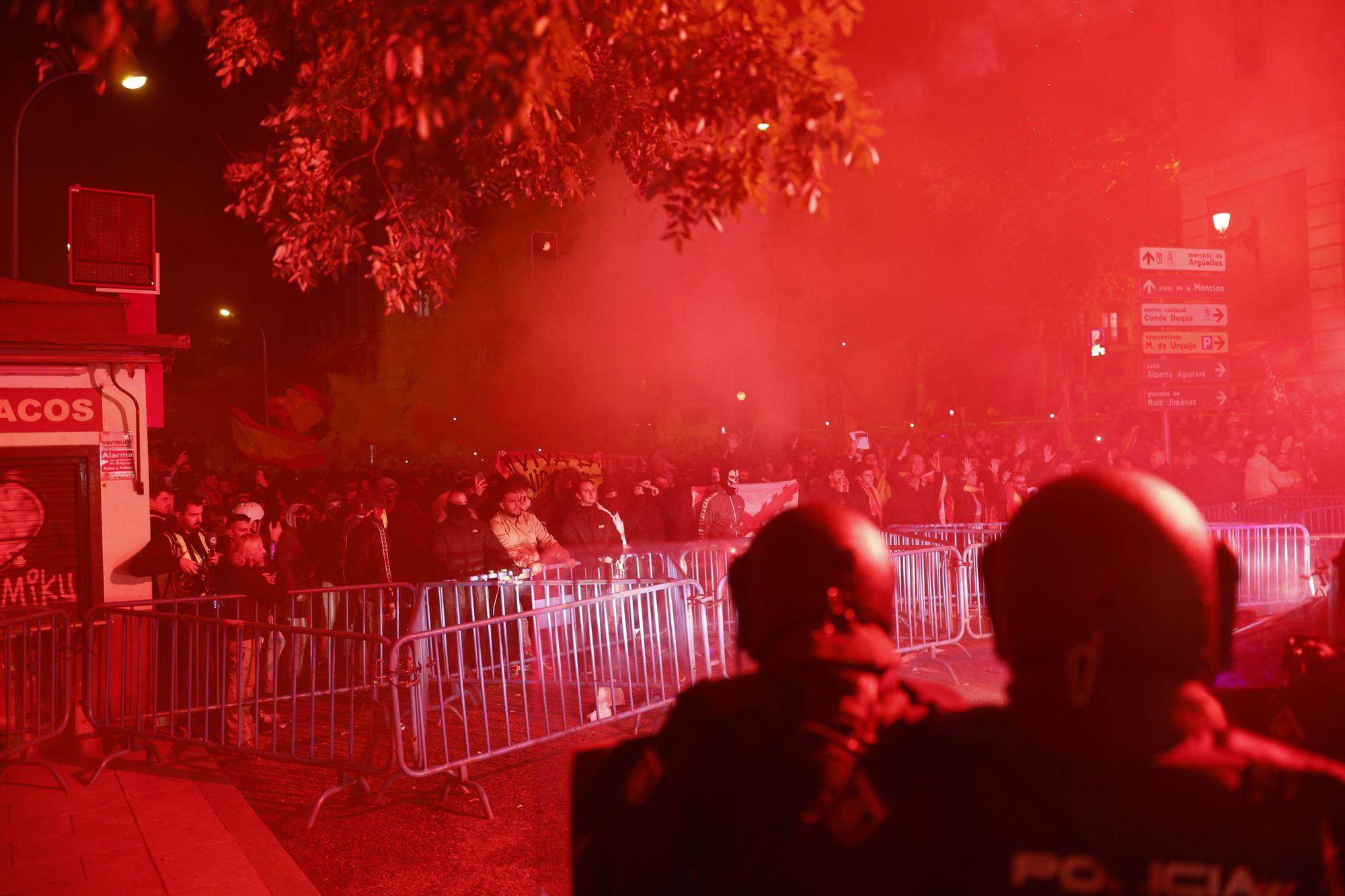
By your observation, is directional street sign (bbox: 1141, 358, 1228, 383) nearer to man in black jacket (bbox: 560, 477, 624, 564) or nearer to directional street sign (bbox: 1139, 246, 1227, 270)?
directional street sign (bbox: 1139, 246, 1227, 270)

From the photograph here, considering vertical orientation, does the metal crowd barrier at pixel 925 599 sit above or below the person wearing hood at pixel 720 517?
below

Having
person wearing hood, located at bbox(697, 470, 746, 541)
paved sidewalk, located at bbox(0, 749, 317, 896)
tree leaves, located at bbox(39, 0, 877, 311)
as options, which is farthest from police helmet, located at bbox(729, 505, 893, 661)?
person wearing hood, located at bbox(697, 470, 746, 541)

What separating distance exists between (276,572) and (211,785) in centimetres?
241

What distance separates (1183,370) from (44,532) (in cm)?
1209

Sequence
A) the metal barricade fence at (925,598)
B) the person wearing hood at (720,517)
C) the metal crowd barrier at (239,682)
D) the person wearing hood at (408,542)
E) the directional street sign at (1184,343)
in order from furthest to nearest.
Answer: the directional street sign at (1184,343) → the person wearing hood at (720,517) → the person wearing hood at (408,542) → the metal barricade fence at (925,598) → the metal crowd barrier at (239,682)

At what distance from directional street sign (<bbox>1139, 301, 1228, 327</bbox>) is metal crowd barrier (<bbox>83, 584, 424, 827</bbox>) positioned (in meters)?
9.41

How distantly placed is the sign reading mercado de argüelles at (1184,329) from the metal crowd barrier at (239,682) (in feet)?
30.9

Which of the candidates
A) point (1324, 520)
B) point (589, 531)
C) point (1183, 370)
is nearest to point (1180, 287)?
point (1183, 370)

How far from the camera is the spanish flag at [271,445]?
1780cm

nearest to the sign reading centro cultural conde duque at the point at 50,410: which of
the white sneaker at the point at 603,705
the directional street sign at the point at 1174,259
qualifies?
the white sneaker at the point at 603,705

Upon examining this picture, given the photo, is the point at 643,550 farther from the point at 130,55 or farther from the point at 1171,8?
the point at 1171,8

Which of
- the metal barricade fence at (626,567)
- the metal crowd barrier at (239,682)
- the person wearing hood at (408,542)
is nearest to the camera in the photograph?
the metal crowd barrier at (239,682)

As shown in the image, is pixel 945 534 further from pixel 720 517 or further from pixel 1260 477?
pixel 1260 477

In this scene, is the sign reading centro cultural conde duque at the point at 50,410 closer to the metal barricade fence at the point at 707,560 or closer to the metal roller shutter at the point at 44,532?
the metal roller shutter at the point at 44,532
